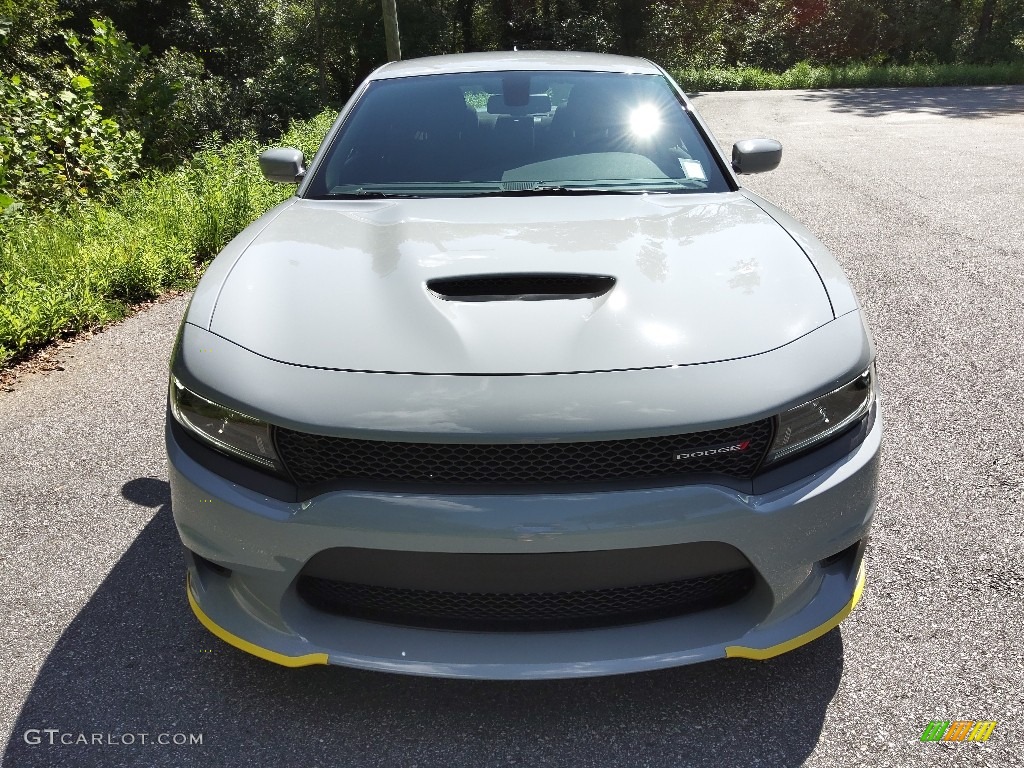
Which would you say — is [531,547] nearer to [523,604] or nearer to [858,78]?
[523,604]

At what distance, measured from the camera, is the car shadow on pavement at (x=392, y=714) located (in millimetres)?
2027

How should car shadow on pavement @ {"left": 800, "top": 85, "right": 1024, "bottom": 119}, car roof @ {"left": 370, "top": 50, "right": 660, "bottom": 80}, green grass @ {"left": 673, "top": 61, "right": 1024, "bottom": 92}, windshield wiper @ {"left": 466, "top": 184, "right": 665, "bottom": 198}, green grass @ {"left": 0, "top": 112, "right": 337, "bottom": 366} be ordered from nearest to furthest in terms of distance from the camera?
windshield wiper @ {"left": 466, "top": 184, "right": 665, "bottom": 198}, car roof @ {"left": 370, "top": 50, "right": 660, "bottom": 80}, green grass @ {"left": 0, "top": 112, "right": 337, "bottom": 366}, car shadow on pavement @ {"left": 800, "top": 85, "right": 1024, "bottom": 119}, green grass @ {"left": 673, "top": 61, "right": 1024, "bottom": 92}

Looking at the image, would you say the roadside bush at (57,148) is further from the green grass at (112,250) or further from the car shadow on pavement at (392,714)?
the car shadow on pavement at (392,714)

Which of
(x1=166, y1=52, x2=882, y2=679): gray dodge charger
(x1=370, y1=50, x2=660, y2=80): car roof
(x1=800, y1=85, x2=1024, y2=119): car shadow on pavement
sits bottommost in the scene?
(x1=800, y1=85, x2=1024, y2=119): car shadow on pavement

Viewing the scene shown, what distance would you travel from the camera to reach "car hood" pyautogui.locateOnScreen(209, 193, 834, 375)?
6.17ft

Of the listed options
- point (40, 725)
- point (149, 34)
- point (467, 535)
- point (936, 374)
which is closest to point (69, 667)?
point (40, 725)

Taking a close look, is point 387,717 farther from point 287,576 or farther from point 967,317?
point 967,317

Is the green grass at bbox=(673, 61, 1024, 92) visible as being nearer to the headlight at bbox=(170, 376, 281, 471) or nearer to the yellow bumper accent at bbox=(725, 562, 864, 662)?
the yellow bumper accent at bbox=(725, 562, 864, 662)

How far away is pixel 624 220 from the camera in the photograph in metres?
2.58

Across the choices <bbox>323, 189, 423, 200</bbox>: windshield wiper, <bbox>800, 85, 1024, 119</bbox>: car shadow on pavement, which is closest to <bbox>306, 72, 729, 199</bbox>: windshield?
<bbox>323, 189, 423, 200</bbox>: windshield wiper

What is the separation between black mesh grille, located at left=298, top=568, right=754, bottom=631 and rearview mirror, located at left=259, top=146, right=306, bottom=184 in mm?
2087

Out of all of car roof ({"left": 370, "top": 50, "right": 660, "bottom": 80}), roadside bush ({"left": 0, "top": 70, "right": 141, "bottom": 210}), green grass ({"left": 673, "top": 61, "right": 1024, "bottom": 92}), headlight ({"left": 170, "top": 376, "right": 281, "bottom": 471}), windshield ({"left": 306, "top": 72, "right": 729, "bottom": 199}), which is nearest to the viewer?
headlight ({"left": 170, "top": 376, "right": 281, "bottom": 471})

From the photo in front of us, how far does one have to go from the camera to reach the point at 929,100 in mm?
20641

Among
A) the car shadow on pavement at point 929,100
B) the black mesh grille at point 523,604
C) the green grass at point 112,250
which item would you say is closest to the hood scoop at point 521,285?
the black mesh grille at point 523,604
